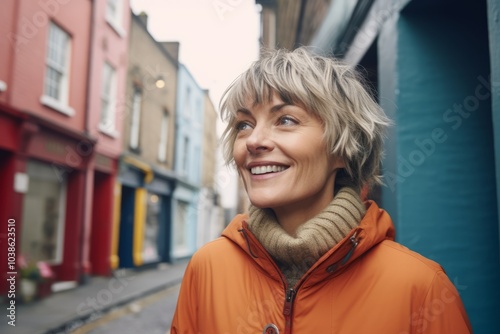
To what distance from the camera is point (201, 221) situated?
84.6 feet

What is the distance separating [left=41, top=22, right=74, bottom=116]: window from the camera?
9.50 meters

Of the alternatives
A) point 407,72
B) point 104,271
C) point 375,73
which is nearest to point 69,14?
point 104,271

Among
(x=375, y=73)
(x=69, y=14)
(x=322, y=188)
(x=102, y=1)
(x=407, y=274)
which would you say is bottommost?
(x=407, y=274)

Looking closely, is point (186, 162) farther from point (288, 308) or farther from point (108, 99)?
point (288, 308)

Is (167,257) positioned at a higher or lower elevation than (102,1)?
lower

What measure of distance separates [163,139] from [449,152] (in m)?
16.4

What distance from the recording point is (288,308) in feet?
4.50

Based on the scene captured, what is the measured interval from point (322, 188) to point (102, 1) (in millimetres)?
11832

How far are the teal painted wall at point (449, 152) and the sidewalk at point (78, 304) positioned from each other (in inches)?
212

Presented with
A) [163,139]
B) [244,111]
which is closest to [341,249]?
[244,111]

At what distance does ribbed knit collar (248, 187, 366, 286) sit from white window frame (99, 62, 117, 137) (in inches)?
443

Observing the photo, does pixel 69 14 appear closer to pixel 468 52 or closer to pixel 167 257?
pixel 468 52

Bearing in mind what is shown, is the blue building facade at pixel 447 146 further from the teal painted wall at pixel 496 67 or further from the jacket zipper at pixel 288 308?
the jacket zipper at pixel 288 308

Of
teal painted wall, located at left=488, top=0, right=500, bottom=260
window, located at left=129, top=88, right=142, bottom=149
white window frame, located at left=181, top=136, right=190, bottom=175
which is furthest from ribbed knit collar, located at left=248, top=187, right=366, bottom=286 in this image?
white window frame, located at left=181, top=136, right=190, bottom=175
